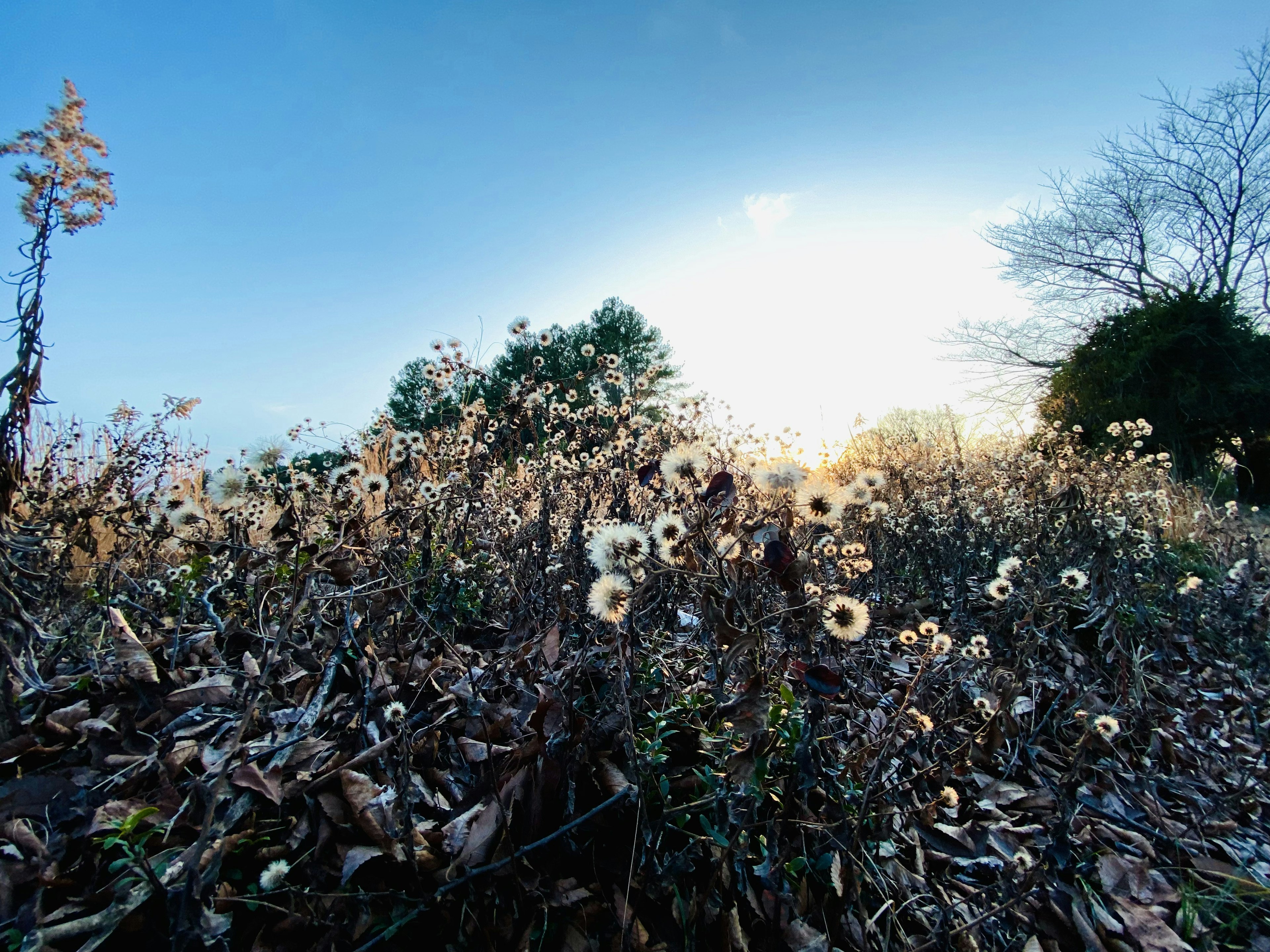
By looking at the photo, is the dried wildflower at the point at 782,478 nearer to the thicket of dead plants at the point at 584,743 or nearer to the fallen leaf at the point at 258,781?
the thicket of dead plants at the point at 584,743

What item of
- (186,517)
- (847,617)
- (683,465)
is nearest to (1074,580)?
(847,617)

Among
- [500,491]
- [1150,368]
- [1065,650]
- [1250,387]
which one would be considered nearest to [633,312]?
[1150,368]

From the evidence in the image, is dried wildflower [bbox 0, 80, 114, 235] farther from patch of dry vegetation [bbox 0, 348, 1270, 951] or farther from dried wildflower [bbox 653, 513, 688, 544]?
dried wildflower [bbox 653, 513, 688, 544]

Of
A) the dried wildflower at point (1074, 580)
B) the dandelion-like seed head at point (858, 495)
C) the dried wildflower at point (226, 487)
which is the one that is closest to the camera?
the dandelion-like seed head at point (858, 495)

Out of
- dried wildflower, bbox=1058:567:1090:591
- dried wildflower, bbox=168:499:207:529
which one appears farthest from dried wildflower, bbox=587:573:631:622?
dried wildflower, bbox=1058:567:1090:591

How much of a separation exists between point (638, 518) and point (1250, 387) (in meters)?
14.6

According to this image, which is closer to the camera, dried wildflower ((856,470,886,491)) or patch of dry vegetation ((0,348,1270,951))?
patch of dry vegetation ((0,348,1270,951))

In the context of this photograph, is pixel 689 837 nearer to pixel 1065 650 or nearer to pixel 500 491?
pixel 1065 650

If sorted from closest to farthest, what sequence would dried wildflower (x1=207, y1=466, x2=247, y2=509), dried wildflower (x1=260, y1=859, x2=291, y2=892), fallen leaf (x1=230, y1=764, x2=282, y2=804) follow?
dried wildflower (x1=260, y1=859, x2=291, y2=892) → fallen leaf (x1=230, y1=764, x2=282, y2=804) → dried wildflower (x1=207, y1=466, x2=247, y2=509)

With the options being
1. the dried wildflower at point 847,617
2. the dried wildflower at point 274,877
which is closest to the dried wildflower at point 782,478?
the dried wildflower at point 847,617

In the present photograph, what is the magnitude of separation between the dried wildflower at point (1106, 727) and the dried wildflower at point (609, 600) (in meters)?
1.68

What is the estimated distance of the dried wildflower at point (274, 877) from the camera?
3.82 ft

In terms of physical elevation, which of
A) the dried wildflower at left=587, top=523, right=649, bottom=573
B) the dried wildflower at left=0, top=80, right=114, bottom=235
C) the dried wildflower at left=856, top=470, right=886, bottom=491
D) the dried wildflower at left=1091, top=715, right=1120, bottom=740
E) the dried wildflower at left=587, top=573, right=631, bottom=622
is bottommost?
the dried wildflower at left=1091, top=715, right=1120, bottom=740

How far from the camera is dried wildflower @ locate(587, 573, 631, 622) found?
4.83 ft
